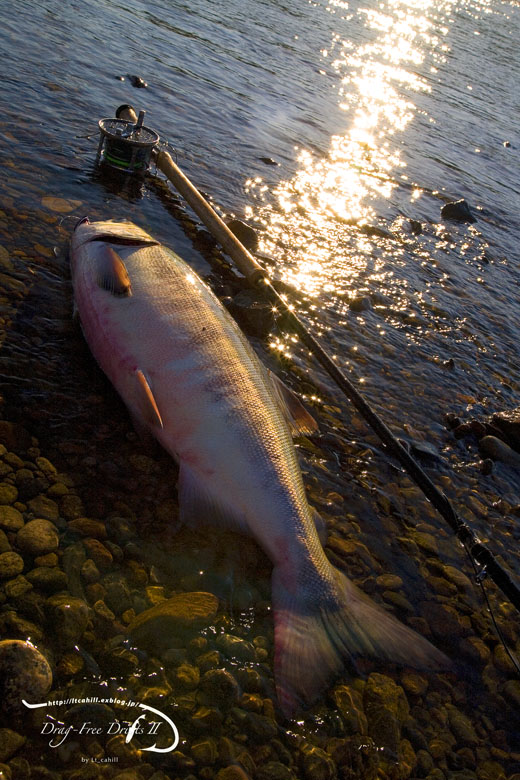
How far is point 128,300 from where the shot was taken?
427 cm

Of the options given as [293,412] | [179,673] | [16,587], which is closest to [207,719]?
[179,673]

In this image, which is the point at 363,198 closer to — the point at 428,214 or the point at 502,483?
the point at 428,214

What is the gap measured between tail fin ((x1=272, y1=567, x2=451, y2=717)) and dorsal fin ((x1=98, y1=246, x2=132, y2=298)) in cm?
251

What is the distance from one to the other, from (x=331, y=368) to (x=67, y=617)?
312cm

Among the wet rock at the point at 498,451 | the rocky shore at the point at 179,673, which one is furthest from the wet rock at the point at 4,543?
the wet rock at the point at 498,451

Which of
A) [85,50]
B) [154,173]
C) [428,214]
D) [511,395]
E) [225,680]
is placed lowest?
[225,680]

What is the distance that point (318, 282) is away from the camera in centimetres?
720

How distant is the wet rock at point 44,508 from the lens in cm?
319

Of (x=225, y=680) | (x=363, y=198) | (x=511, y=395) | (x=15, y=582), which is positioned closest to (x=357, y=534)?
(x=225, y=680)

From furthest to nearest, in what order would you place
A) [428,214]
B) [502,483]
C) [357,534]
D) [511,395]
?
[428,214] < [511,395] < [502,483] < [357,534]

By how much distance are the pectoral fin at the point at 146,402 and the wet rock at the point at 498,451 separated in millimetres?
3472

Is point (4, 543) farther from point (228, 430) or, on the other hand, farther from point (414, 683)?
point (414, 683)

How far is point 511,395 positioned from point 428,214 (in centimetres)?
591

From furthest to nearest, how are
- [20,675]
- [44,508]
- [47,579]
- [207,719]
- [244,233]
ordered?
[244,233], [44,508], [47,579], [207,719], [20,675]
